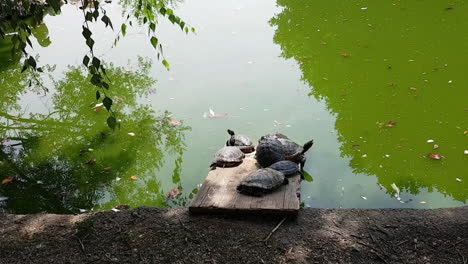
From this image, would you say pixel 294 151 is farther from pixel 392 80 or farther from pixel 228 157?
pixel 392 80

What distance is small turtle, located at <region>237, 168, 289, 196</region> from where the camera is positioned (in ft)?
10.00

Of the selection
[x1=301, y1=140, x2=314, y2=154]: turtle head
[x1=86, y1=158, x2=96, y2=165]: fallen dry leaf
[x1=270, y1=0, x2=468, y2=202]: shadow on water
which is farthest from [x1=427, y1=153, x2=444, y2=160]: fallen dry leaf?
[x1=86, y1=158, x2=96, y2=165]: fallen dry leaf

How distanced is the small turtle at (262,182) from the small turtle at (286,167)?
7.1 inches

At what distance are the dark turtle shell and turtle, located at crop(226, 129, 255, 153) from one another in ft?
0.84

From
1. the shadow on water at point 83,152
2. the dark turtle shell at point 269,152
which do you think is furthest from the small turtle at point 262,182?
the shadow on water at point 83,152

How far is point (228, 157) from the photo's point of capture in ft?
11.9

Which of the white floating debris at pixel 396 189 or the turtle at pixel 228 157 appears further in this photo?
the turtle at pixel 228 157

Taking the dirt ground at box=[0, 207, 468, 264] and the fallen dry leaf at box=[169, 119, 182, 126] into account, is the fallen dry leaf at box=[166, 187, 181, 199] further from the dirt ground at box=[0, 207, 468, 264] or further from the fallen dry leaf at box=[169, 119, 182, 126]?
the fallen dry leaf at box=[169, 119, 182, 126]

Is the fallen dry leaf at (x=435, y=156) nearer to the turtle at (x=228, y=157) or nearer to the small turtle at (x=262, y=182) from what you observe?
the small turtle at (x=262, y=182)

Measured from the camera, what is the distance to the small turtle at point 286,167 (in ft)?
11.1

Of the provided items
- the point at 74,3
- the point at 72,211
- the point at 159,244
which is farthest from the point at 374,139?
the point at 74,3

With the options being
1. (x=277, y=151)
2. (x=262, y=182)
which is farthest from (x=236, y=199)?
(x=277, y=151)

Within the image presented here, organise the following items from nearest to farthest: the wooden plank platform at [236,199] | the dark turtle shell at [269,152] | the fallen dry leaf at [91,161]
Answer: the wooden plank platform at [236,199] < the dark turtle shell at [269,152] < the fallen dry leaf at [91,161]

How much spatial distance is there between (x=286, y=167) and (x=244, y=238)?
2.96 ft
